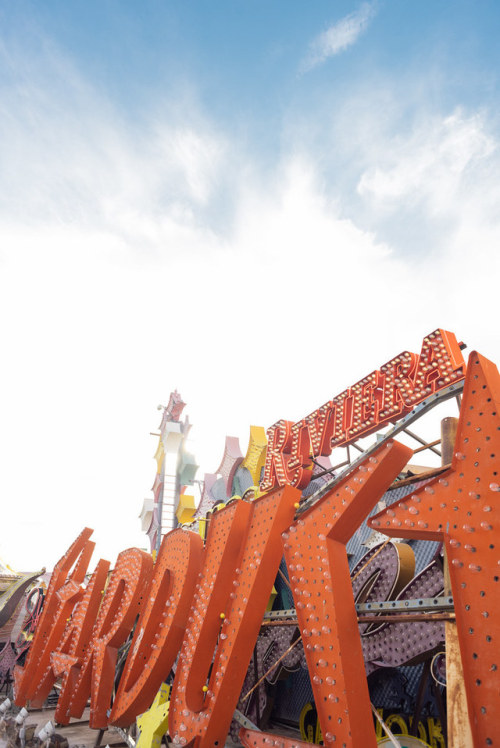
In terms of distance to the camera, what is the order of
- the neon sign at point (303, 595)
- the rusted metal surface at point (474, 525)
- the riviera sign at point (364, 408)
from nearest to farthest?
1. the rusted metal surface at point (474, 525)
2. the neon sign at point (303, 595)
3. the riviera sign at point (364, 408)

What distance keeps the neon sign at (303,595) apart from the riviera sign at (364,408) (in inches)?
3.4

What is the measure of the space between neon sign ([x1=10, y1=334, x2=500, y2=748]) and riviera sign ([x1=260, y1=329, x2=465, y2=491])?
0.09 metres

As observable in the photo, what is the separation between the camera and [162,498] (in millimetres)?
18828

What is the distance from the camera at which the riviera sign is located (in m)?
6.06

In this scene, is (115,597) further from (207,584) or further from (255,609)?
(255,609)

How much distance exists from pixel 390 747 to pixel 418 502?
10.8 ft

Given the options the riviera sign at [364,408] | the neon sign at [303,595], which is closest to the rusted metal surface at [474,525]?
the neon sign at [303,595]

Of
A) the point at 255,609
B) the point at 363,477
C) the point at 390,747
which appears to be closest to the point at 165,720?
the point at 255,609

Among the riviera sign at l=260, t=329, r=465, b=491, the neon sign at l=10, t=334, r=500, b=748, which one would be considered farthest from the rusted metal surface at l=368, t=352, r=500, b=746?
the riviera sign at l=260, t=329, r=465, b=491

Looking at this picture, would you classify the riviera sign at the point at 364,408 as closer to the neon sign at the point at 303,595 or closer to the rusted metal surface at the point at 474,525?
the neon sign at the point at 303,595

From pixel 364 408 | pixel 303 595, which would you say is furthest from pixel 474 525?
pixel 364 408

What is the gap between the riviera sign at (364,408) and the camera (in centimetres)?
606

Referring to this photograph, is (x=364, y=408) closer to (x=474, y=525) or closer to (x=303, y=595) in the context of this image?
(x=303, y=595)

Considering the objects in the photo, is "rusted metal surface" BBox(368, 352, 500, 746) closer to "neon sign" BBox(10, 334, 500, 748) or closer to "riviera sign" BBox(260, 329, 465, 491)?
"neon sign" BBox(10, 334, 500, 748)
